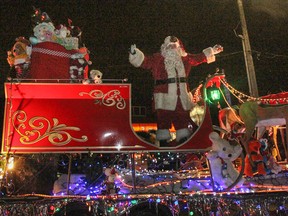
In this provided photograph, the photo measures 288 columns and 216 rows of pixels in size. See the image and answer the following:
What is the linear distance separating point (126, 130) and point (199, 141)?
140 cm

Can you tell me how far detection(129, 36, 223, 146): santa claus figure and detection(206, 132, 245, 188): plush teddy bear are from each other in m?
0.61

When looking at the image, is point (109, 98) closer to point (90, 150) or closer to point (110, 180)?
point (90, 150)

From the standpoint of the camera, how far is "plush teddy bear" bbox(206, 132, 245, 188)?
6610 millimetres

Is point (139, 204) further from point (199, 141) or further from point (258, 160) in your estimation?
point (258, 160)

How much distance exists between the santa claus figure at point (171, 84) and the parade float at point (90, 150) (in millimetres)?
369

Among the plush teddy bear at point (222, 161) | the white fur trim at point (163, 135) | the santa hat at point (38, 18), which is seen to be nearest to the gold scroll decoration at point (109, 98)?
the white fur trim at point (163, 135)

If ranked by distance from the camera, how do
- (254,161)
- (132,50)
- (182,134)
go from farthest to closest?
(254,161) < (132,50) < (182,134)

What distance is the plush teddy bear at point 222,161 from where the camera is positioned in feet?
21.7

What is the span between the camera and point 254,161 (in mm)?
7637

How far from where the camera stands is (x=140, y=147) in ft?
19.9

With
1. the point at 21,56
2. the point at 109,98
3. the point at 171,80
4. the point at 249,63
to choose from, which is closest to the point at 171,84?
the point at 171,80

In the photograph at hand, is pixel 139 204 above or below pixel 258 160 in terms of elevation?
below

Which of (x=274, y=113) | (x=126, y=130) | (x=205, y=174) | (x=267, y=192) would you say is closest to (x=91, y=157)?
(x=126, y=130)

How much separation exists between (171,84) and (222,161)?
1929 millimetres
